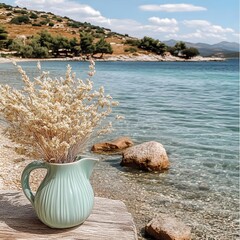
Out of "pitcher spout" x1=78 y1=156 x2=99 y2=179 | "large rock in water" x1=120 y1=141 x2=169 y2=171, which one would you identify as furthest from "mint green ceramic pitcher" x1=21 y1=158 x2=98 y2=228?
"large rock in water" x1=120 y1=141 x2=169 y2=171

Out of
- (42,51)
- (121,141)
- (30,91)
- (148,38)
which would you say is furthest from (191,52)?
(30,91)

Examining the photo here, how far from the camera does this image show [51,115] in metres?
2.51

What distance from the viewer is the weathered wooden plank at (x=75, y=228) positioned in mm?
2721

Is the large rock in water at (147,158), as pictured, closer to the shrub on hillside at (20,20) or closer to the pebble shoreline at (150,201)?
the pebble shoreline at (150,201)

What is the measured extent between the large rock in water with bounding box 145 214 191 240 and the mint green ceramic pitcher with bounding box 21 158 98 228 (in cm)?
318

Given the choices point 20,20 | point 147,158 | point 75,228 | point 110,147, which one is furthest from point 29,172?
point 20,20

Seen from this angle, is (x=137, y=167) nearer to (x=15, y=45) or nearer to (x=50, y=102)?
(x=50, y=102)

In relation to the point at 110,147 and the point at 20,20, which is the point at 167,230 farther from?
the point at 20,20

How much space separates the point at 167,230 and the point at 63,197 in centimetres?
341

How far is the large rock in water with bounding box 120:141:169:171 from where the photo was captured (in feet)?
30.3

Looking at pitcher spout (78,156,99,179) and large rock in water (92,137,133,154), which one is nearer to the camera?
pitcher spout (78,156,99,179)

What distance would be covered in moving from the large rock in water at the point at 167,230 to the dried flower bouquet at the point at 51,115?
3.30 metres

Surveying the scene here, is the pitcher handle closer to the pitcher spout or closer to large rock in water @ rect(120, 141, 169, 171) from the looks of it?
the pitcher spout

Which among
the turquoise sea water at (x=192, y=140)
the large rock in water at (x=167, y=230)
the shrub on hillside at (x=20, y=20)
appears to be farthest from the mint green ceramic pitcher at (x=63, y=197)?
the shrub on hillside at (x=20, y=20)
